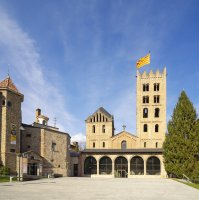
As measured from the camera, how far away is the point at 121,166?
→ 69.6 metres

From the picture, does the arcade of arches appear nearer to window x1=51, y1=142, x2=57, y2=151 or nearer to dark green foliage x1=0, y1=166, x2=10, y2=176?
window x1=51, y1=142, x2=57, y2=151

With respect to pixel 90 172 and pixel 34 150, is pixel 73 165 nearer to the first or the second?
pixel 90 172

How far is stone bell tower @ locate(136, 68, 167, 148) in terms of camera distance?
77.2 metres

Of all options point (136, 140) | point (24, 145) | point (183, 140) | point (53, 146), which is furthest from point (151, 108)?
point (24, 145)

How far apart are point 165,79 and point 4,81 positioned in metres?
42.2

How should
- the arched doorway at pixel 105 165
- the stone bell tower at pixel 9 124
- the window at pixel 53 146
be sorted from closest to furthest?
1. the stone bell tower at pixel 9 124
2. the window at pixel 53 146
3. the arched doorway at pixel 105 165

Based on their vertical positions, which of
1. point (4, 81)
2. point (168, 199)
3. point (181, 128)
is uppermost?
point (4, 81)

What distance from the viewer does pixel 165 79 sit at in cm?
8006

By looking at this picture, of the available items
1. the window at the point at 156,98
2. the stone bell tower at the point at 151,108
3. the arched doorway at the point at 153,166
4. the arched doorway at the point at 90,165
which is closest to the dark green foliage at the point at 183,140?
the arched doorway at the point at 153,166

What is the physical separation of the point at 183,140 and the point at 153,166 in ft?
78.9

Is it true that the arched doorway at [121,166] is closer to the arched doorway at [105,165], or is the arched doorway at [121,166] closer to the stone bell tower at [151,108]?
the arched doorway at [105,165]

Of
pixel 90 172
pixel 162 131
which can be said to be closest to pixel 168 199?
pixel 90 172

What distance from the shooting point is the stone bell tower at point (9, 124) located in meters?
48.2

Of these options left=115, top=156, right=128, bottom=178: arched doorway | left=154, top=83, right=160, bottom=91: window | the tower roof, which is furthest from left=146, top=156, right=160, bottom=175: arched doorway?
the tower roof
